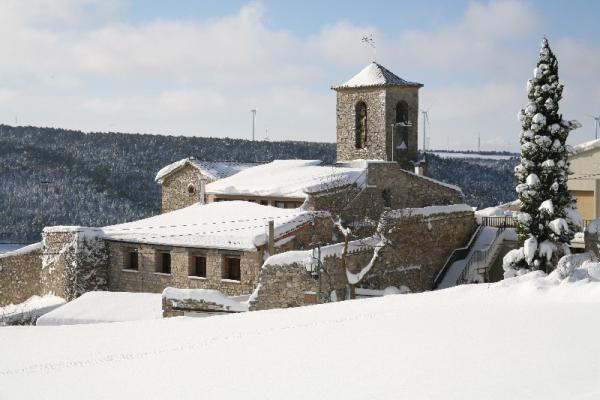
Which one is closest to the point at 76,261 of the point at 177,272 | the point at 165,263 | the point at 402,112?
the point at 165,263

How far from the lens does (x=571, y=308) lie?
1373 centimetres

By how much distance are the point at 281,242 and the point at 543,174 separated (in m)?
8.75

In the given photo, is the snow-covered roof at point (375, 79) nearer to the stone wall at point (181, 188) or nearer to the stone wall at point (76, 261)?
the stone wall at point (181, 188)

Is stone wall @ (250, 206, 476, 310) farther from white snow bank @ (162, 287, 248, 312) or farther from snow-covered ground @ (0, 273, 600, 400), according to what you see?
snow-covered ground @ (0, 273, 600, 400)

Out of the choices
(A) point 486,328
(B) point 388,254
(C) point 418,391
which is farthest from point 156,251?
(C) point 418,391

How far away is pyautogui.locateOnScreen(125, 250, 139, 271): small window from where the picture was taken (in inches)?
1104

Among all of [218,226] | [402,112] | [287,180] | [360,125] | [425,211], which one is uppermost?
[402,112]

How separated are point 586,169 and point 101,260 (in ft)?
61.4

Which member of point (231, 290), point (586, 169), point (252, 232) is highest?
point (586, 169)

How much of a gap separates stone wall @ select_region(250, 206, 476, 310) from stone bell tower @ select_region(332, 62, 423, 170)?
7.87 metres

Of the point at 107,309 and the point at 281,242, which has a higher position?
the point at 281,242

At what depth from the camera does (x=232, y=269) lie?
1020 inches

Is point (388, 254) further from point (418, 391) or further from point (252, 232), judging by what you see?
point (418, 391)

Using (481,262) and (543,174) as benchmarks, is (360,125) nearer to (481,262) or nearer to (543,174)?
(481,262)
